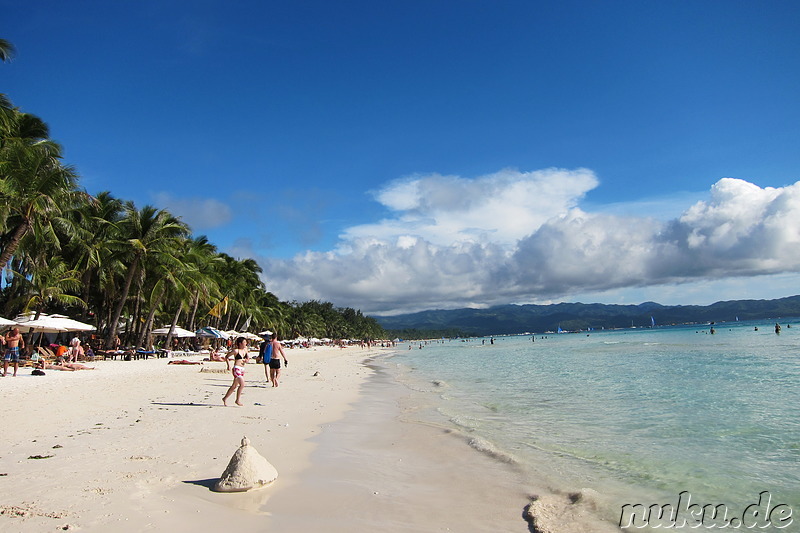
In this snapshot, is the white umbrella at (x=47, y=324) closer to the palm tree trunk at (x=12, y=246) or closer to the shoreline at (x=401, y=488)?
the palm tree trunk at (x=12, y=246)

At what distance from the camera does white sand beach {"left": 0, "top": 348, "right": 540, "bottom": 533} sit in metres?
4.09

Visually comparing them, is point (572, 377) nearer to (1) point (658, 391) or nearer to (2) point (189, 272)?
(1) point (658, 391)

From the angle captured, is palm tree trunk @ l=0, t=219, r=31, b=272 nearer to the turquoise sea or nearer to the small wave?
the turquoise sea

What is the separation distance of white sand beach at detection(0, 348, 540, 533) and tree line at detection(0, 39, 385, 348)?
12927 mm

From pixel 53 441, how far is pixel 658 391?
14.3 m

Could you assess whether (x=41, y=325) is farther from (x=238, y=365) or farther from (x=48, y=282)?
(x=238, y=365)

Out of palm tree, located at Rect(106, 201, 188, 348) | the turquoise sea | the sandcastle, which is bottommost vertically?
the turquoise sea

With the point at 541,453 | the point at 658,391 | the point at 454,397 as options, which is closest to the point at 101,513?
the point at 541,453

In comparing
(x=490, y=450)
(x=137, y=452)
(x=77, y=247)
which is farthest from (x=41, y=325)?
(x=490, y=450)

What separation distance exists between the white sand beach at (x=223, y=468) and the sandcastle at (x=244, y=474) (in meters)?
0.08

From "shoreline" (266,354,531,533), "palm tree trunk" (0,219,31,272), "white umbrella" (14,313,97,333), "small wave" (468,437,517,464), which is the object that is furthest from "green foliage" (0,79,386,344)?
"small wave" (468,437,517,464)

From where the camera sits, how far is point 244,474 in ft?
15.6

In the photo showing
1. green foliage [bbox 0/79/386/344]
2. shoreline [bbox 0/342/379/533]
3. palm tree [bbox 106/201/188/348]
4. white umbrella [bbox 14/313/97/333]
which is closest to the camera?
shoreline [bbox 0/342/379/533]

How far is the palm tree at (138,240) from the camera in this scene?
29.5 metres
